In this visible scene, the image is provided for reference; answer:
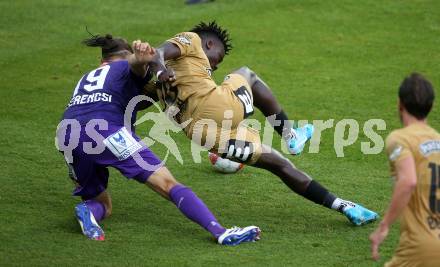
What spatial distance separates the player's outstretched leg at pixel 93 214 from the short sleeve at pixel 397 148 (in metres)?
2.88

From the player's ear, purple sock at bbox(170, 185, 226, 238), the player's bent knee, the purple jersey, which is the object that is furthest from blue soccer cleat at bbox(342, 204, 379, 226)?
the purple jersey

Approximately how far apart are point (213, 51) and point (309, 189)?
155 cm

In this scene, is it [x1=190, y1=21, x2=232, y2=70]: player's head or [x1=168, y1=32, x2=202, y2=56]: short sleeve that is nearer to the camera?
[x1=168, y1=32, x2=202, y2=56]: short sleeve

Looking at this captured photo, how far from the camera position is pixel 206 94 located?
22.9 ft

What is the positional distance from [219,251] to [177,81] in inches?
58.6

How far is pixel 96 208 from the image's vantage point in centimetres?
714

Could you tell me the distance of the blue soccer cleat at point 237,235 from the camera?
6.57 m

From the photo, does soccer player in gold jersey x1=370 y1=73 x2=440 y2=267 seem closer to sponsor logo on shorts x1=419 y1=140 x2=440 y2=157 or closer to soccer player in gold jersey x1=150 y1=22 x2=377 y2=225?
sponsor logo on shorts x1=419 y1=140 x2=440 y2=157

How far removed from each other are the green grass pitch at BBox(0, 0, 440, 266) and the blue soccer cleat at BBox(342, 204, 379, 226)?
0.10m

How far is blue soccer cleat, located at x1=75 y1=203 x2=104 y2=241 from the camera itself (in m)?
6.79

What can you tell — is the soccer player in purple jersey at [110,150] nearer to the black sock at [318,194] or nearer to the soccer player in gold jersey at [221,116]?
the soccer player in gold jersey at [221,116]

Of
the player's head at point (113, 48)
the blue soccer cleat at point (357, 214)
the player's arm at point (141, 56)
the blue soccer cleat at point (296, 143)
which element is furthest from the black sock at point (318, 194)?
the player's head at point (113, 48)

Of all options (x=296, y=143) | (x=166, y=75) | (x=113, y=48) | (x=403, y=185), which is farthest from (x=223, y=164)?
(x=403, y=185)

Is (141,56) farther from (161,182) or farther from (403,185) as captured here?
(403,185)
